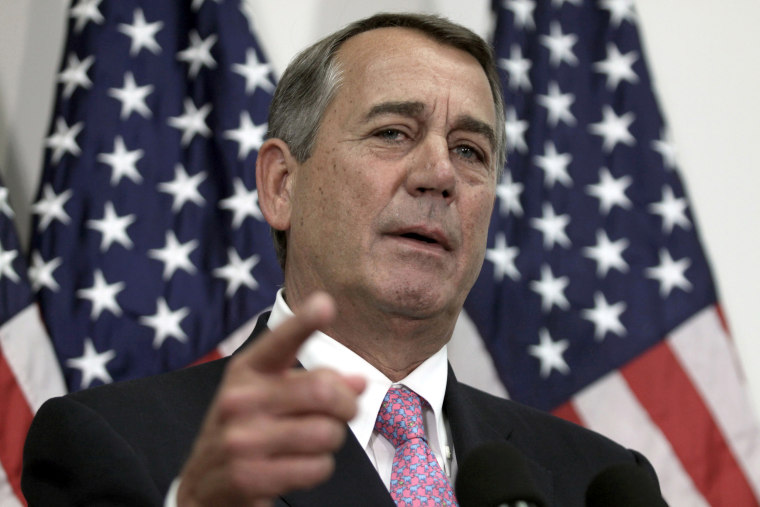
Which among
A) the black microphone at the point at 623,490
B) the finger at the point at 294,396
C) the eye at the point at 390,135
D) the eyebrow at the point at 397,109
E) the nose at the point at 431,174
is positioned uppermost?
the finger at the point at 294,396

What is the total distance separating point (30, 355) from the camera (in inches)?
97.7

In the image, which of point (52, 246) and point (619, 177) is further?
point (619, 177)

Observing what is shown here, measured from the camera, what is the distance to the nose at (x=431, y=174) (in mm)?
1858

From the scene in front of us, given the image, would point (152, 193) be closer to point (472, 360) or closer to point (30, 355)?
point (30, 355)

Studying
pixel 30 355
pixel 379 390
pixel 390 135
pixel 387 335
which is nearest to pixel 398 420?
pixel 379 390

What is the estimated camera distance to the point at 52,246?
2.57 metres

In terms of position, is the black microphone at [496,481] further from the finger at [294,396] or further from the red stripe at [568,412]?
the red stripe at [568,412]

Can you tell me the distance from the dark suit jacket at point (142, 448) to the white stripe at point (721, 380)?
94 cm

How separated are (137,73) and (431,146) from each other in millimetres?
1144

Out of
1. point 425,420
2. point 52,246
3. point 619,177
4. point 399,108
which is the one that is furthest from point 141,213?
point 619,177

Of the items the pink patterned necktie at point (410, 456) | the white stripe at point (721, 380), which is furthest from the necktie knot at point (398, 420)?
the white stripe at point (721, 380)

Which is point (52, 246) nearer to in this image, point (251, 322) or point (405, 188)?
point (251, 322)

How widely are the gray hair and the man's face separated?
27 millimetres

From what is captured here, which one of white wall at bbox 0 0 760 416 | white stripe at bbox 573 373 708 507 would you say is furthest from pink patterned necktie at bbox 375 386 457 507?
white wall at bbox 0 0 760 416
